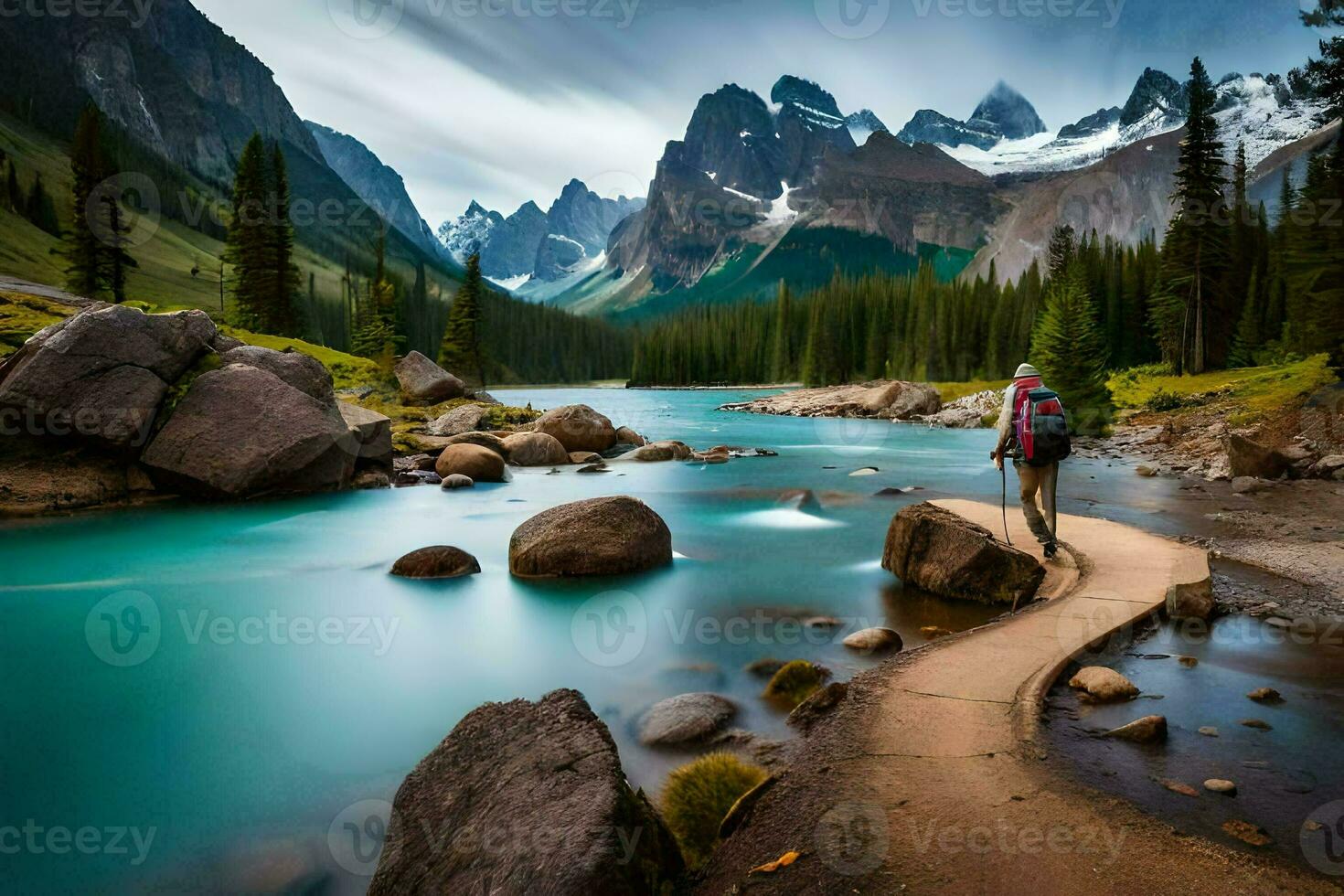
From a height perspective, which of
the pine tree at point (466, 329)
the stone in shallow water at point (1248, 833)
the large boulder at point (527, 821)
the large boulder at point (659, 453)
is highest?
the pine tree at point (466, 329)

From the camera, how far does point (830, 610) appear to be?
10.5 m

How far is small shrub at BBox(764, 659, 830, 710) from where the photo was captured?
A: 7340 millimetres

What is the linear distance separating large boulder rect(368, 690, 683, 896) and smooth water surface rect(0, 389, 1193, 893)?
0.96 meters

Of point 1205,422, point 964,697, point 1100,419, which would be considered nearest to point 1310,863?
point 964,697

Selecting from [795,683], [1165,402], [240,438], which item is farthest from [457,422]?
[1165,402]

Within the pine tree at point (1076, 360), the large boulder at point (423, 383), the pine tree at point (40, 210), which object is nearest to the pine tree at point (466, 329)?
the large boulder at point (423, 383)

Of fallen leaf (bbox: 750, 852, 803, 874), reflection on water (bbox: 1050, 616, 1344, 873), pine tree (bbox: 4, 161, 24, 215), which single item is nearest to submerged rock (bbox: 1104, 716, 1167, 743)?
reflection on water (bbox: 1050, 616, 1344, 873)

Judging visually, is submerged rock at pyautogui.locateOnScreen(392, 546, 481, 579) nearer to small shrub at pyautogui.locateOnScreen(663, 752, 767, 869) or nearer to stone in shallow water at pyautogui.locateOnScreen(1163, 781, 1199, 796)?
small shrub at pyautogui.locateOnScreen(663, 752, 767, 869)

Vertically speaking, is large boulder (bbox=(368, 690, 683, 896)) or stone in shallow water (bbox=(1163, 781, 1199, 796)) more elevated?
large boulder (bbox=(368, 690, 683, 896))

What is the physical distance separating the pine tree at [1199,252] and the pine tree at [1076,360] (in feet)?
39.9

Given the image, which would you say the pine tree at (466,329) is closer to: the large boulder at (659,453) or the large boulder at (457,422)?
the large boulder at (457,422)

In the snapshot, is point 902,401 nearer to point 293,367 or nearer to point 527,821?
point 293,367

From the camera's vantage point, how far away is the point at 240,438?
60.3 feet

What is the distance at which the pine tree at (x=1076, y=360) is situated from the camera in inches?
1588
